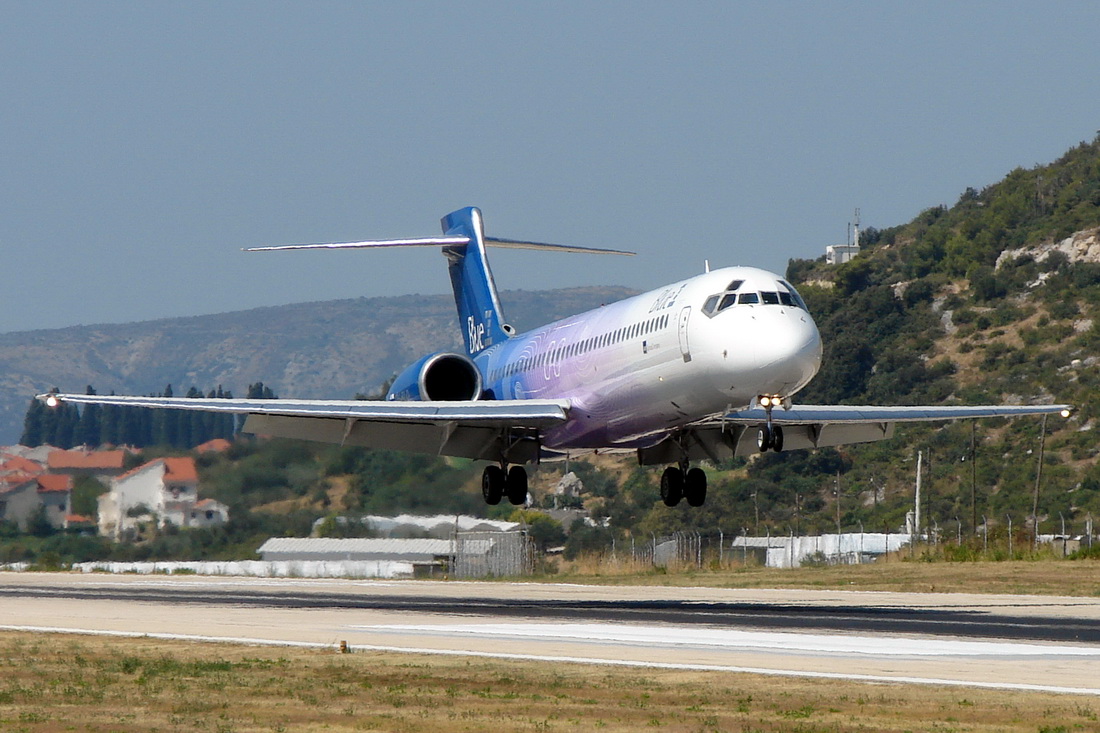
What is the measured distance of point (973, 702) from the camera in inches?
618

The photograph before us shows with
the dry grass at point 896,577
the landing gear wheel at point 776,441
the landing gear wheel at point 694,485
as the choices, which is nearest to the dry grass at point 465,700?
the landing gear wheel at point 776,441

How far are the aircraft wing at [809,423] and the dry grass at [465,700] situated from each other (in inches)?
594

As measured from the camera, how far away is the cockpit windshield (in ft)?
93.5

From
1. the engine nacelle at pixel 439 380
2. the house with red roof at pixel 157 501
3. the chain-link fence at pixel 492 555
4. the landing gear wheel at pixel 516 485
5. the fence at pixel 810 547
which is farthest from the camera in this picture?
the fence at pixel 810 547

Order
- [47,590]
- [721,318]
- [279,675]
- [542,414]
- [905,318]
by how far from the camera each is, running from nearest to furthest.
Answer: [279,675] → [721,318] → [542,414] → [47,590] → [905,318]

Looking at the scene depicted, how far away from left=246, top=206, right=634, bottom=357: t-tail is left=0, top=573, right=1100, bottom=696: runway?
7.04 meters

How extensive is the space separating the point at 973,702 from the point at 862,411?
759 inches

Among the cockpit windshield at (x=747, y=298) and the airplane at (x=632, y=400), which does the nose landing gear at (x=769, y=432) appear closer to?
the airplane at (x=632, y=400)

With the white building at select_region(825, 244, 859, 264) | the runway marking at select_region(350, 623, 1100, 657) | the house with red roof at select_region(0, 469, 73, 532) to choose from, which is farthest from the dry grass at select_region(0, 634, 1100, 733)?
the white building at select_region(825, 244, 859, 264)

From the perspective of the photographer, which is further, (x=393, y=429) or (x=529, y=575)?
(x=529, y=575)

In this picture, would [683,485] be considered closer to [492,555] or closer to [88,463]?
[492,555]

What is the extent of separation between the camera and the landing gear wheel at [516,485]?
36.0m

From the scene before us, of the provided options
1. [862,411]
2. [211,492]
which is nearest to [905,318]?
[211,492]

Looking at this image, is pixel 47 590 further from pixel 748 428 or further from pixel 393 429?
pixel 748 428
